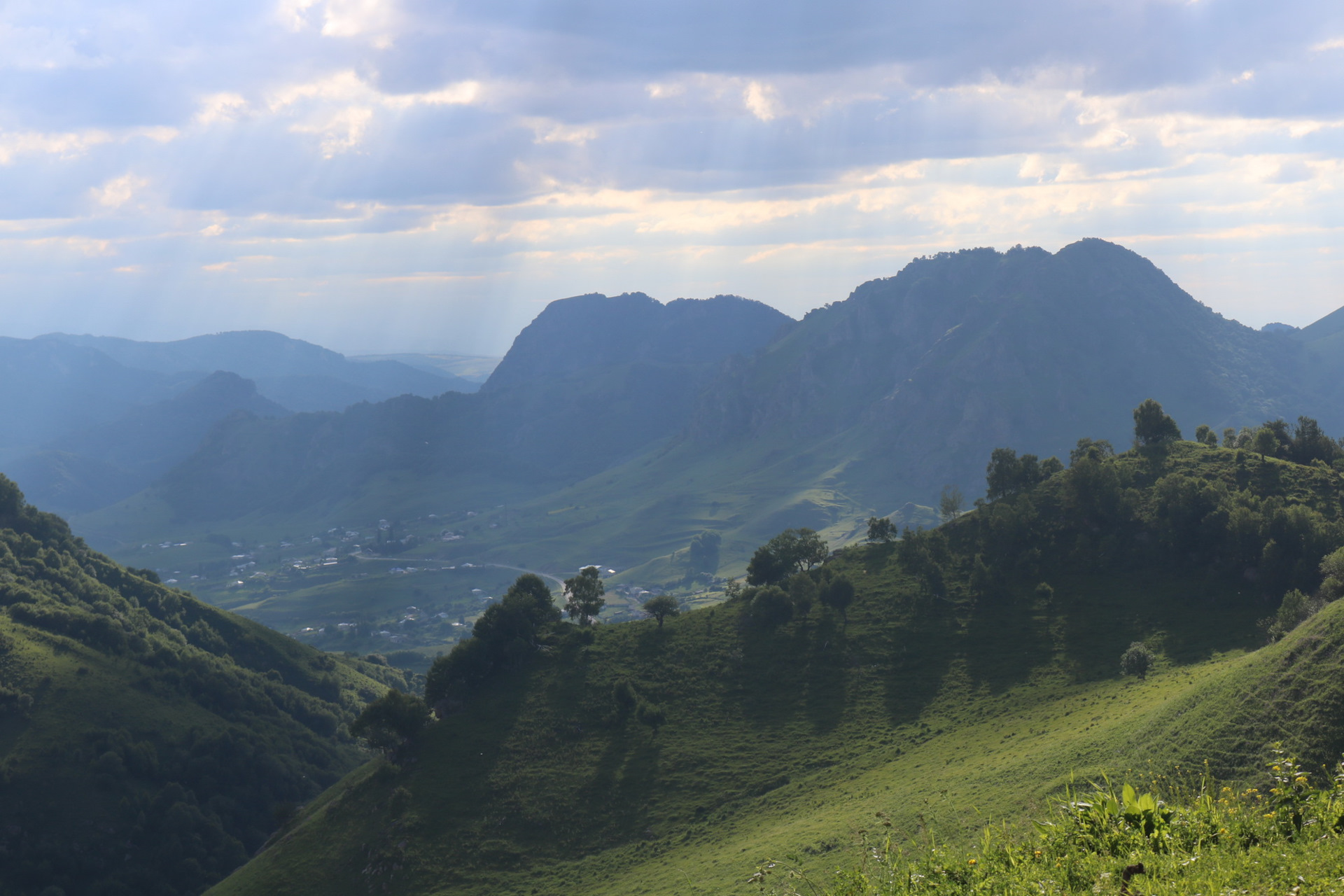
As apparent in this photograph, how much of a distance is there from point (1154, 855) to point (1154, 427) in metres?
195

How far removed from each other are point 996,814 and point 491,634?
10974cm

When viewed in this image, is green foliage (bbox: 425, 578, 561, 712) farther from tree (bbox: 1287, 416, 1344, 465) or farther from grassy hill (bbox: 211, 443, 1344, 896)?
tree (bbox: 1287, 416, 1344, 465)

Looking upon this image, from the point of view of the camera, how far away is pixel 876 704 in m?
135

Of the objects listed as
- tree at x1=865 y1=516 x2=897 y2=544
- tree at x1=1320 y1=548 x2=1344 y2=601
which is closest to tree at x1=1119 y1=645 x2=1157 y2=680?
tree at x1=1320 y1=548 x2=1344 y2=601

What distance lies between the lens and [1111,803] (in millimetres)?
25969

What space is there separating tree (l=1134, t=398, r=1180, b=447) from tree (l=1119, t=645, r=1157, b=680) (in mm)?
84405

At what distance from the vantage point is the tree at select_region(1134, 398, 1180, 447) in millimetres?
190000

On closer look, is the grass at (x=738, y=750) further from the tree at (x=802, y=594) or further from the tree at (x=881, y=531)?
the tree at (x=881, y=531)

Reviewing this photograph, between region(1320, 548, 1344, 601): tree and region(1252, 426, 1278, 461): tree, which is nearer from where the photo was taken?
region(1320, 548, 1344, 601): tree

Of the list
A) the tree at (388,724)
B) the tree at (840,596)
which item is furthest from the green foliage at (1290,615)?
the tree at (388,724)

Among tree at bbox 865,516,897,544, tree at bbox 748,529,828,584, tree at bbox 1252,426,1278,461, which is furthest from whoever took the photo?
tree at bbox 865,516,897,544

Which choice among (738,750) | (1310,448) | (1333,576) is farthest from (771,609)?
(1310,448)

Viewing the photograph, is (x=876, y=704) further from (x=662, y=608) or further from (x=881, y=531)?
(x=881, y=531)

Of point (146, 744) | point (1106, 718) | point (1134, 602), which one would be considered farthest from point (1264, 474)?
point (146, 744)
